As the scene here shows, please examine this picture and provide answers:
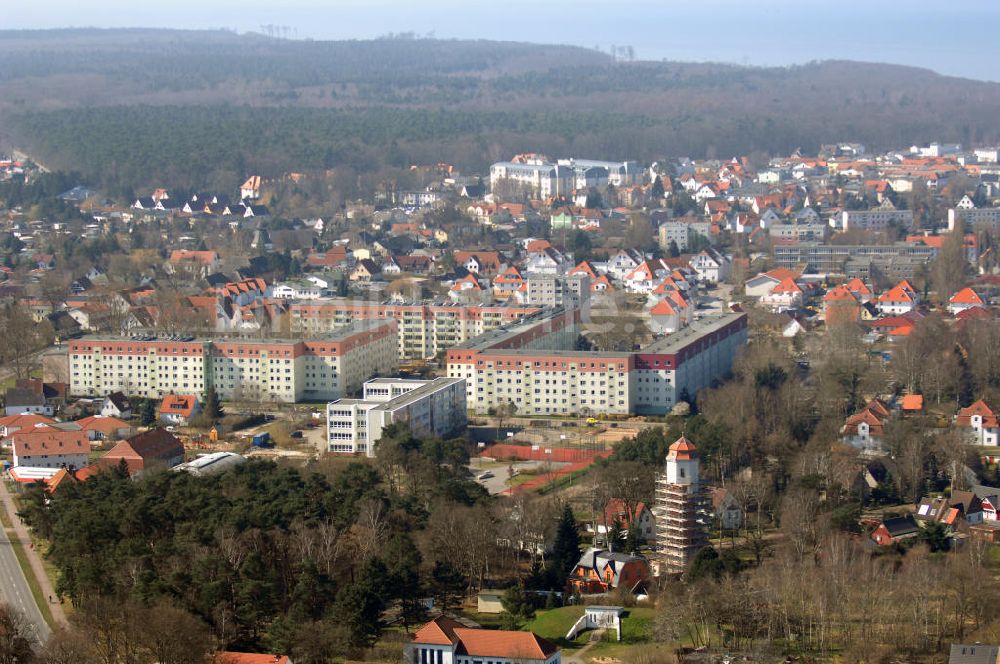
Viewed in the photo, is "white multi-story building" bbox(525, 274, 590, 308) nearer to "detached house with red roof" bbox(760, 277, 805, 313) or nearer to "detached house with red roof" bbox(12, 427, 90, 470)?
"detached house with red roof" bbox(760, 277, 805, 313)

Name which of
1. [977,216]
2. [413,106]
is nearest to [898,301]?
[977,216]

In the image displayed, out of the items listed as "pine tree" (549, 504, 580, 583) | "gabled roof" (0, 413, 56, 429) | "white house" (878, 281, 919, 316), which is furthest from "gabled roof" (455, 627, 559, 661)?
"white house" (878, 281, 919, 316)

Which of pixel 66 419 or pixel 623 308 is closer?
pixel 66 419

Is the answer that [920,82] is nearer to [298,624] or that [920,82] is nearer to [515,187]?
[515,187]

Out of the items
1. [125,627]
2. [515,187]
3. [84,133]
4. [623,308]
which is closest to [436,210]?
[515,187]

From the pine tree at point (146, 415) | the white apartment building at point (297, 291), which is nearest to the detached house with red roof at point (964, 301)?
the white apartment building at point (297, 291)

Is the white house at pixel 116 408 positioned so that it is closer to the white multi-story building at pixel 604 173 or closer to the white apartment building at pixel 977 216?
the white apartment building at pixel 977 216
